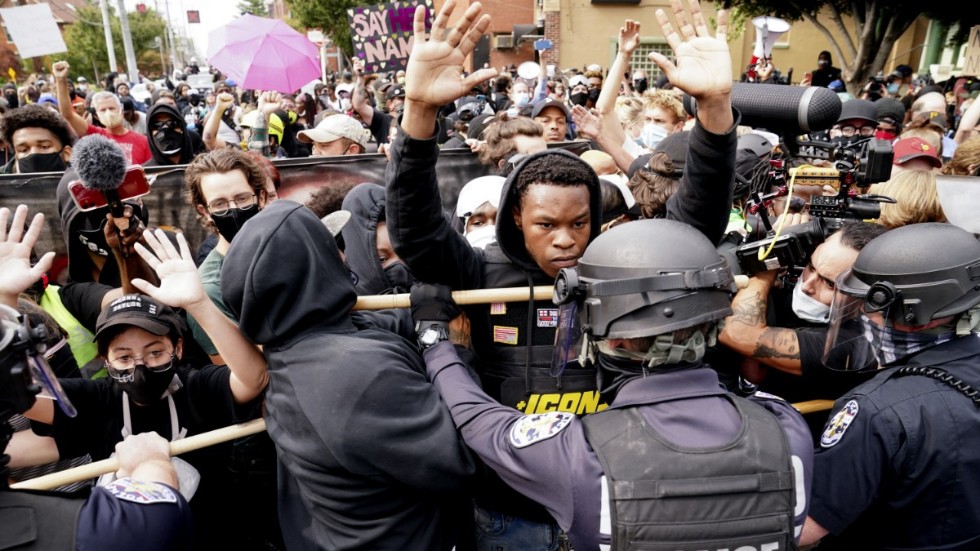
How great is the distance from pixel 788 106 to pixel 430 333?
185cm

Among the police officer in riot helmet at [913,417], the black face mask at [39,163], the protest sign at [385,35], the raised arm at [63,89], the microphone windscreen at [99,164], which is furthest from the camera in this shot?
the protest sign at [385,35]

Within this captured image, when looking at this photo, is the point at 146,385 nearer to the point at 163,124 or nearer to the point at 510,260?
the point at 510,260

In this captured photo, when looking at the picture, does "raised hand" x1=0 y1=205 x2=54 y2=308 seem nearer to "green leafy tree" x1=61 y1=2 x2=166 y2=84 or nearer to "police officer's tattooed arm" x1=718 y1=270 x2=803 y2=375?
"police officer's tattooed arm" x1=718 y1=270 x2=803 y2=375

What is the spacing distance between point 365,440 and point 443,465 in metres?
0.23

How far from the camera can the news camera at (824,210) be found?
8.14 ft

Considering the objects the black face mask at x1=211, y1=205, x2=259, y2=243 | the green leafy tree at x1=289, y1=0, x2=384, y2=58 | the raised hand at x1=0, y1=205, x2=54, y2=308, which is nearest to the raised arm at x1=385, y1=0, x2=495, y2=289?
the raised hand at x1=0, y1=205, x2=54, y2=308

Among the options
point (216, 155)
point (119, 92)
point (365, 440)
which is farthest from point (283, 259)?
point (119, 92)

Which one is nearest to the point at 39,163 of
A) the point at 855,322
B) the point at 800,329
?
the point at 800,329

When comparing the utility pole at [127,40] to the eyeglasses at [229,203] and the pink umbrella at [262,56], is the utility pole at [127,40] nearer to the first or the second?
the pink umbrella at [262,56]

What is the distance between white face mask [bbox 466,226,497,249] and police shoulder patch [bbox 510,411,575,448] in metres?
1.39

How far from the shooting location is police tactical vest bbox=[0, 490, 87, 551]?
134 cm

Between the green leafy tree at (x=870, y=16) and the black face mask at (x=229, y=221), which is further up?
the green leafy tree at (x=870, y=16)

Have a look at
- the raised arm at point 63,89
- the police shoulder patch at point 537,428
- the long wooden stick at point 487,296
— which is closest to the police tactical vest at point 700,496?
the police shoulder patch at point 537,428

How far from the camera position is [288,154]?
8.25 meters
